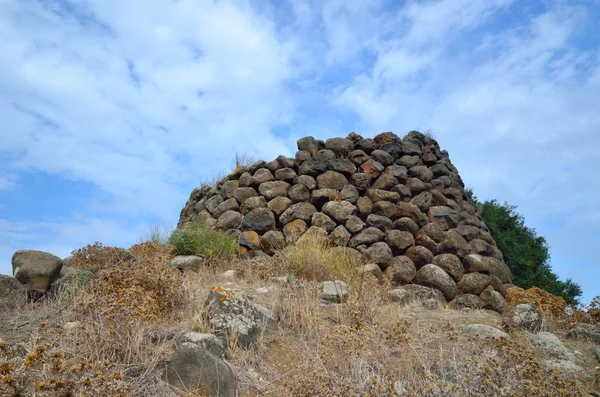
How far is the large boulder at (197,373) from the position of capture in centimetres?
332

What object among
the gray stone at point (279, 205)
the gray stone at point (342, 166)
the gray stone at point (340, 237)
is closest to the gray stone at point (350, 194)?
the gray stone at point (342, 166)

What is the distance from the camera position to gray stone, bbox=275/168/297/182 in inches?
362

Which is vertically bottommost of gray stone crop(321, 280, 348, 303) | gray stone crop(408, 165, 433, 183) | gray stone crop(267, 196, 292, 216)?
gray stone crop(321, 280, 348, 303)

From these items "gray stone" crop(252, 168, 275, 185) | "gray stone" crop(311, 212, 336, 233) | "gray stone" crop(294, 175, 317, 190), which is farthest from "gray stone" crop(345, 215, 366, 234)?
"gray stone" crop(252, 168, 275, 185)

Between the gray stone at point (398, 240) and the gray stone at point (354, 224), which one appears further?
the gray stone at point (354, 224)

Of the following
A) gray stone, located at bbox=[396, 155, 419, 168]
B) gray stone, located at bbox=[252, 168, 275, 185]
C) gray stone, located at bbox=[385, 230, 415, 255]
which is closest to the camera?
gray stone, located at bbox=[385, 230, 415, 255]

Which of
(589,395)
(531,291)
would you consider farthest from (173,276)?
(531,291)

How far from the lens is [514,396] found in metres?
2.84

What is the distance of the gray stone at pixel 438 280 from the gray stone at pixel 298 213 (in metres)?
2.14

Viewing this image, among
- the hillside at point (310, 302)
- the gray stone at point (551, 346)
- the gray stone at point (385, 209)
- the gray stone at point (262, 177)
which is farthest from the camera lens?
the gray stone at point (262, 177)

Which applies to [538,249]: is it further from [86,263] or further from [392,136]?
[86,263]

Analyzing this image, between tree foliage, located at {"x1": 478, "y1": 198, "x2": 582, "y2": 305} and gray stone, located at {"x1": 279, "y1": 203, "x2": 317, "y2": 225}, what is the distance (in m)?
4.59

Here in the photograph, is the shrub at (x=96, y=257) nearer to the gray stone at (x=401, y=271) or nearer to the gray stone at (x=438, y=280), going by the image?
the gray stone at (x=401, y=271)

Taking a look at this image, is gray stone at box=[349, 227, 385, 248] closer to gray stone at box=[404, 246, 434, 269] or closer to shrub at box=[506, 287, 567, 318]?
gray stone at box=[404, 246, 434, 269]
